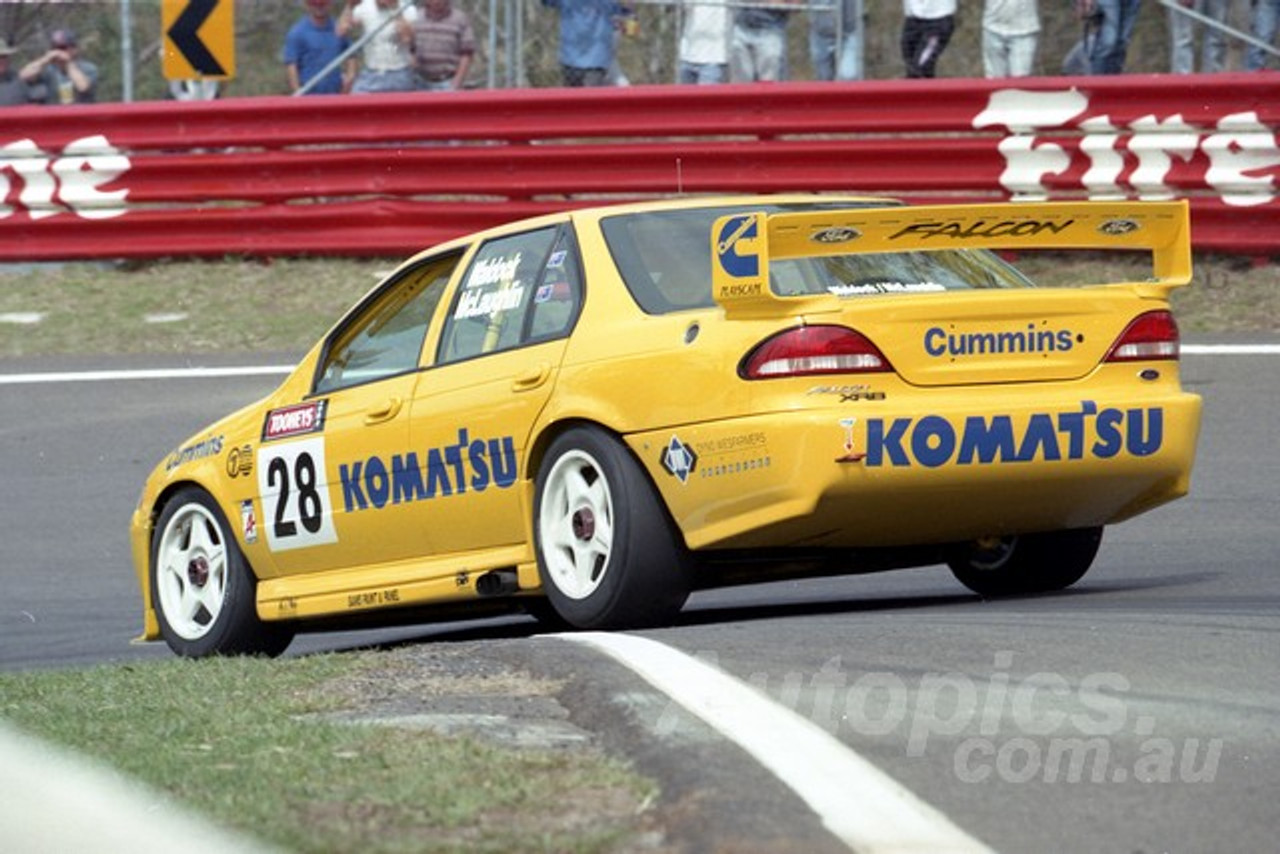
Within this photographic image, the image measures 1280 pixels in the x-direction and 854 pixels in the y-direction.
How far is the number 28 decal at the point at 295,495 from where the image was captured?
835 cm

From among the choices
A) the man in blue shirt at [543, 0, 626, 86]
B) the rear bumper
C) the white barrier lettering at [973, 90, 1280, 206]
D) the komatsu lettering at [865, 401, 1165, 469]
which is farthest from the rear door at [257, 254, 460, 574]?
the man in blue shirt at [543, 0, 626, 86]

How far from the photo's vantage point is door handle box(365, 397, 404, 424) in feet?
26.6

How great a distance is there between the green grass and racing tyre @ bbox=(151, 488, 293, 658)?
1908mm

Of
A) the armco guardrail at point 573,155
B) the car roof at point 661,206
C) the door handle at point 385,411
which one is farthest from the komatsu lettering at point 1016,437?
the armco guardrail at point 573,155

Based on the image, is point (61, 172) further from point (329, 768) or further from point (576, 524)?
point (329, 768)

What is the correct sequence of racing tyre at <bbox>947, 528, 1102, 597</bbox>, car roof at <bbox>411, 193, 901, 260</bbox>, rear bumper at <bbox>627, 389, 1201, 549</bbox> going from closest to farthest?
rear bumper at <bbox>627, 389, 1201, 549</bbox> < car roof at <bbox>411, 193, 901, 260</bbox> < racing tyre at <bbox>947, 528, 1102, 597</bbox>

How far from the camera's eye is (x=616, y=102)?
16203mm

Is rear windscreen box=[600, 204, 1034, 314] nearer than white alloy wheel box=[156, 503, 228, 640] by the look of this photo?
Yes

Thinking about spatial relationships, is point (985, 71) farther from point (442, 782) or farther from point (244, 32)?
point (442, 782)

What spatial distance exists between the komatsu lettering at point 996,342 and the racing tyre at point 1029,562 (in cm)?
96

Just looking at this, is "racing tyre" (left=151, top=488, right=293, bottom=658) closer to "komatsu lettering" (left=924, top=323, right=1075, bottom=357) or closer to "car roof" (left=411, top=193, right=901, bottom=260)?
"car roof" (left=411, top=193, right=901, bottom=260)

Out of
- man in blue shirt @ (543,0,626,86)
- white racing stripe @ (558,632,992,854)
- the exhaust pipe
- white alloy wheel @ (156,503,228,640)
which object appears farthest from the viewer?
man in blue shirt @ (543,0,626,86)

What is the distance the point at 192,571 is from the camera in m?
8.80

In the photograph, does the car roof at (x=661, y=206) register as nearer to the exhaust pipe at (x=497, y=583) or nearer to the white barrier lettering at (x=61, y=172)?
the exhaust pipe at (x=497, y=583)
